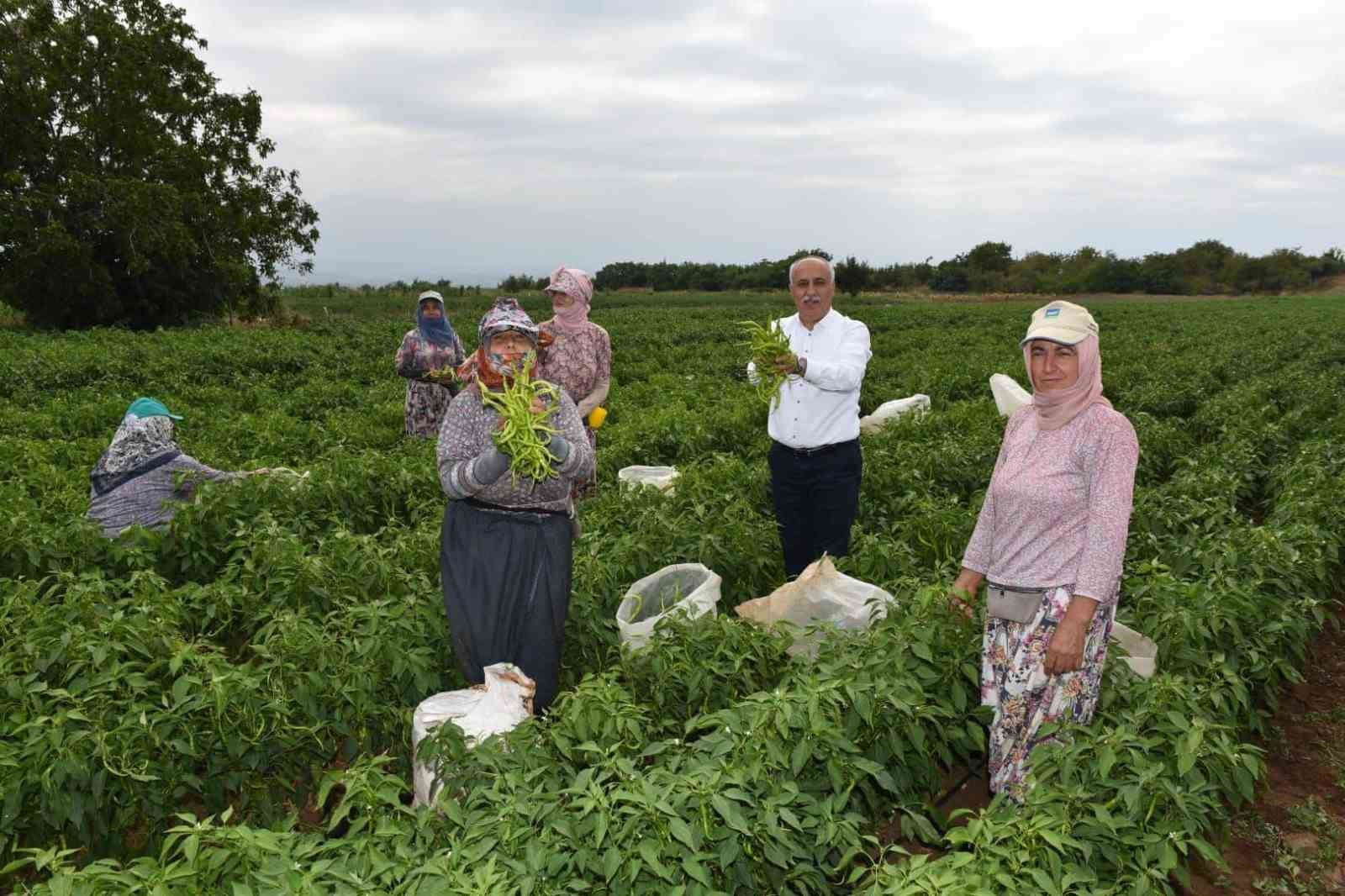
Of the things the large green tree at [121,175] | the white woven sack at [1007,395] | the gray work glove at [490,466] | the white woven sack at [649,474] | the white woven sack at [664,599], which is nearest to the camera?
the gray work glove at [490,466]

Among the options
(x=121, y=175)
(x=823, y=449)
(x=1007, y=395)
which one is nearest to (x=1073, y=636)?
(x=823, y=449)

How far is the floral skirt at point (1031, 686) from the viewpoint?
3219mm

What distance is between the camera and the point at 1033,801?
2.66 metres

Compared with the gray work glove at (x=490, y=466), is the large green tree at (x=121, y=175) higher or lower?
higher

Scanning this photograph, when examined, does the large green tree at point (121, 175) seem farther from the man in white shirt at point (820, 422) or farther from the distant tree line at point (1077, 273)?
the distant tree line at point (1077, 273)

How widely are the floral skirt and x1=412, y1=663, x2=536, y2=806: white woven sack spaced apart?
1729mm

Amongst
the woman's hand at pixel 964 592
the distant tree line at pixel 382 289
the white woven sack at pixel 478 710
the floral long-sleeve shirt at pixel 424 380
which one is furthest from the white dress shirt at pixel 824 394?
the distant tree line at pixel 382 289

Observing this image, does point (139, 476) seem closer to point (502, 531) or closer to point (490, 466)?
point (502, 531)

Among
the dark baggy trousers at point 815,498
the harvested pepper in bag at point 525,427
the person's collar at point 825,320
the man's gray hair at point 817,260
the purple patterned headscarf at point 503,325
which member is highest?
the man's gray hair at point 817,260

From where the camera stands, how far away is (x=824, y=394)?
4984 mm

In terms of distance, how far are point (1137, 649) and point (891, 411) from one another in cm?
707

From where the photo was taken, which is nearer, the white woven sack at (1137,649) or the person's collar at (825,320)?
the white woven sack at (1137,649)

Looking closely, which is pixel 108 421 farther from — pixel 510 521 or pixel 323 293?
pixel 323 293

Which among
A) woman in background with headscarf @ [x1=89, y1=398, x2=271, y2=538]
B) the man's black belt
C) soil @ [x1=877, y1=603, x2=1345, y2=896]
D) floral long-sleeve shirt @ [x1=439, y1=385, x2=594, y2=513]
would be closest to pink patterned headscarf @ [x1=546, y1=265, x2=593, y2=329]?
the man's black belt
